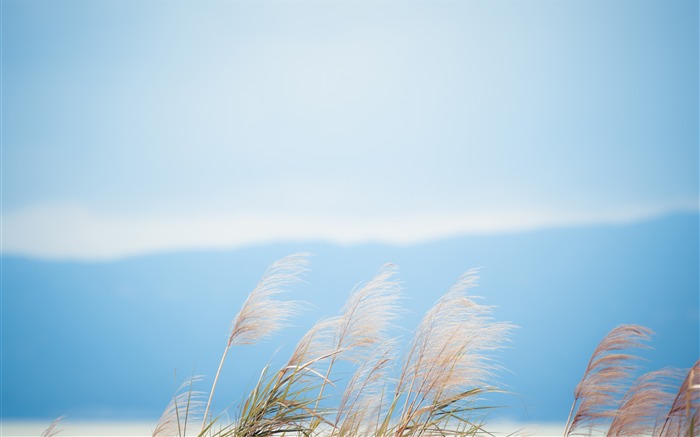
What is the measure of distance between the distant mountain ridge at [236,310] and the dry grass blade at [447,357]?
8869 mm

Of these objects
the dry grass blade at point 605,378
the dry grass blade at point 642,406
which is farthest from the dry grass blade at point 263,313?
the dry grass blade at point 642,406

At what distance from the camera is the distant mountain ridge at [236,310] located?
11.1 m

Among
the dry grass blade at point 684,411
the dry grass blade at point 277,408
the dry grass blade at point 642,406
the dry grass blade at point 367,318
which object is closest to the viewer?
the dry grass blade at point 684,411

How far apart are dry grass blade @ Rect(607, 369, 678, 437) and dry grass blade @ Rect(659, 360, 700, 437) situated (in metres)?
0.06

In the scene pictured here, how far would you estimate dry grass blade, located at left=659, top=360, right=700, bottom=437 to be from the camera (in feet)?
6.35

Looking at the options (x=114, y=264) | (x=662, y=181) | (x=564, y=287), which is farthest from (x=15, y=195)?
(x=662, y=181)

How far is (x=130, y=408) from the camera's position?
11.1m

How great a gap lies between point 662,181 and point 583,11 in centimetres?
295

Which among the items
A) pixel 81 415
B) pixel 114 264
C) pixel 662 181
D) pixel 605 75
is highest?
pixel 605 75

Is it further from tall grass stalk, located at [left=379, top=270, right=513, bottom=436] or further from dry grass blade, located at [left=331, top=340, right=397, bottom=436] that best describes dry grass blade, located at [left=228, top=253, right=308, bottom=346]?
tall grass stalk, located at [left=379, top=270, right=513, bottom=436]

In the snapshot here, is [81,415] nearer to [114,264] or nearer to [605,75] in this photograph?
[114,264]

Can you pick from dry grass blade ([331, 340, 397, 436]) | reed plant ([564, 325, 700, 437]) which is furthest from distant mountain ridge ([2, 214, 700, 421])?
dry grass blade ([331, 340, 397, 436])

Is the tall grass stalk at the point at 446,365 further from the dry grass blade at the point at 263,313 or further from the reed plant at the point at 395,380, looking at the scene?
the dry grass blade at the point at 263,313

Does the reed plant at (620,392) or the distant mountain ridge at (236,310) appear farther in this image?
the distant mountain ridge at (236,310)
